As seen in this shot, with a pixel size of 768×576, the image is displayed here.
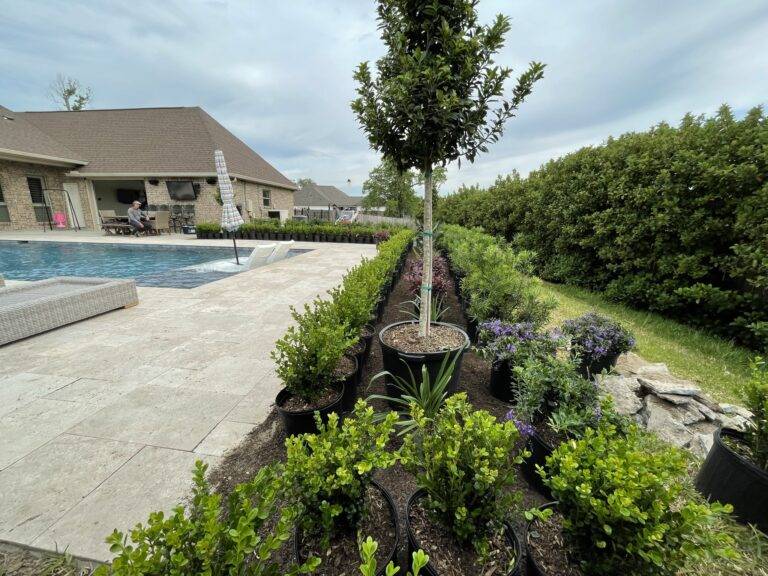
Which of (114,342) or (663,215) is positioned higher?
(663,215)

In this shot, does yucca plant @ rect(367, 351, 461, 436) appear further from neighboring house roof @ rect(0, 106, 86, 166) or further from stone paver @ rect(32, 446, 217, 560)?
neighboring house roof @ rect(0, 106, 86, 166)

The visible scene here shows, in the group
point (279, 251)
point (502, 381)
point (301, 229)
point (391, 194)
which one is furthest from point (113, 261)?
point (391, 194)

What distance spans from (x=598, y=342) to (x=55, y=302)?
22.4 feet

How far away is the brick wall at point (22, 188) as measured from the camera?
51.6 ft

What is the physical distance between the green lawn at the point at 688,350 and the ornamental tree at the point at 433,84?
2411 millimetres

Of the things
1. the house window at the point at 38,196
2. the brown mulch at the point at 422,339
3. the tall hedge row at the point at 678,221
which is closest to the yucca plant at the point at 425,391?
the brown mulch at the point at 422,339

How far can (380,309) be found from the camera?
200 inches

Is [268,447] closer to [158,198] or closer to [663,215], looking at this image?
[663,215]

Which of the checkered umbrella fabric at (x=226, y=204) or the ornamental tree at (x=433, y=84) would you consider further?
the checkered umbrella fabric at (x=226, y=204)

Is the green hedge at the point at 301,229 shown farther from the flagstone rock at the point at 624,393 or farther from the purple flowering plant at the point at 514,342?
the flagstone rock at the point at 624,393

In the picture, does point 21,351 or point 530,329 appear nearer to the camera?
point 530,329

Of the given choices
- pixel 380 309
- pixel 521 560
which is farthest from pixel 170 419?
pixel 380 309

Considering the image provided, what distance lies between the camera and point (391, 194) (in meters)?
39.8

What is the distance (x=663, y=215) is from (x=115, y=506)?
769 cm
